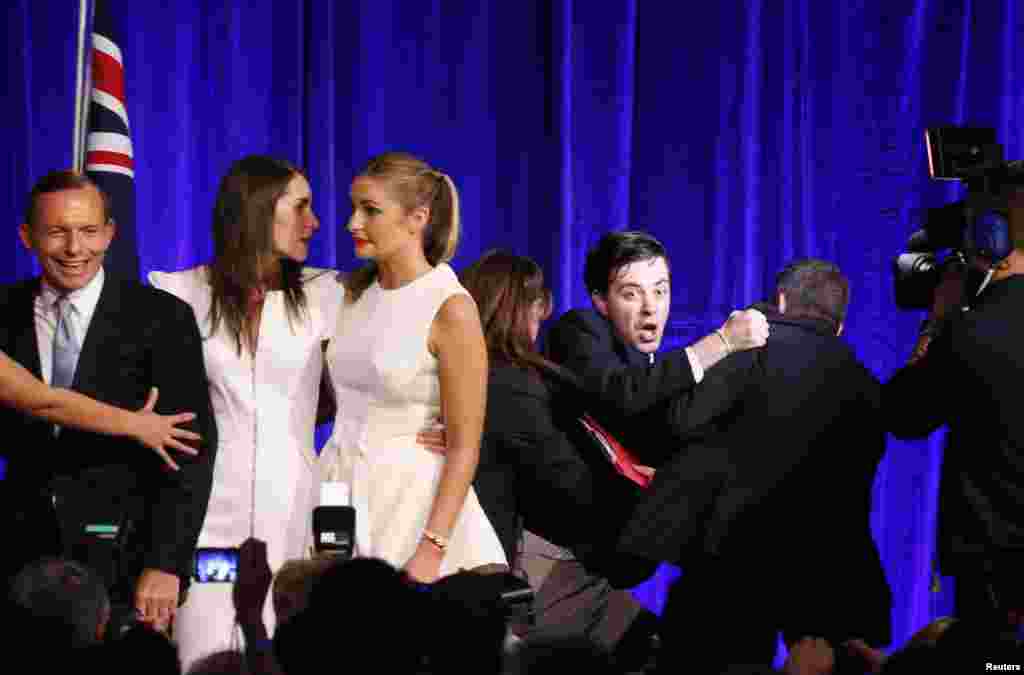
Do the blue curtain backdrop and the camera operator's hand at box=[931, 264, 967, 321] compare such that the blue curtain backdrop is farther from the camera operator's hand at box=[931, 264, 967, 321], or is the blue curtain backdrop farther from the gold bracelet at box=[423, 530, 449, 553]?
the gold bracelet at box=[423, 530, 449, 553]

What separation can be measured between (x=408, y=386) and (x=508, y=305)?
571 millimetres

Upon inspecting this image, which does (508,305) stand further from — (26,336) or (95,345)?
(26,336)

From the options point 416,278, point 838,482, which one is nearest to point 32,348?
point 416,278

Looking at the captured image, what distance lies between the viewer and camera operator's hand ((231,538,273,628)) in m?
3.51

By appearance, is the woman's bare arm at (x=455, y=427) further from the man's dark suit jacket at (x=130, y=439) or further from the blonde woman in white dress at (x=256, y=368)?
the man's dark suit jacket at (x=130, y=439)

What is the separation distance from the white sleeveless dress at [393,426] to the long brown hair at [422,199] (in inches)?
5.7

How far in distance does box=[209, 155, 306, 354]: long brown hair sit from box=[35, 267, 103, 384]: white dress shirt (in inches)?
11.2

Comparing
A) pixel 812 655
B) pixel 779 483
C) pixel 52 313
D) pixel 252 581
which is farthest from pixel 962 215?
pixel 52 313

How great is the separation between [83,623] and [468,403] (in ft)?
3.67

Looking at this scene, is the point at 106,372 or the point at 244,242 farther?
the point at 244,242

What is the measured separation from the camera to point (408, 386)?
141 inches

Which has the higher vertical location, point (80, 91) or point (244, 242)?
point (80, 91)

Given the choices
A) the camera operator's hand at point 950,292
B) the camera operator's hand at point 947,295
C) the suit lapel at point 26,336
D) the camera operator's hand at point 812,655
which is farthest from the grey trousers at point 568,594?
the suit lapel at point 26,336

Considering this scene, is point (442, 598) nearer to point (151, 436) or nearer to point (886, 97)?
point (151, 436)
